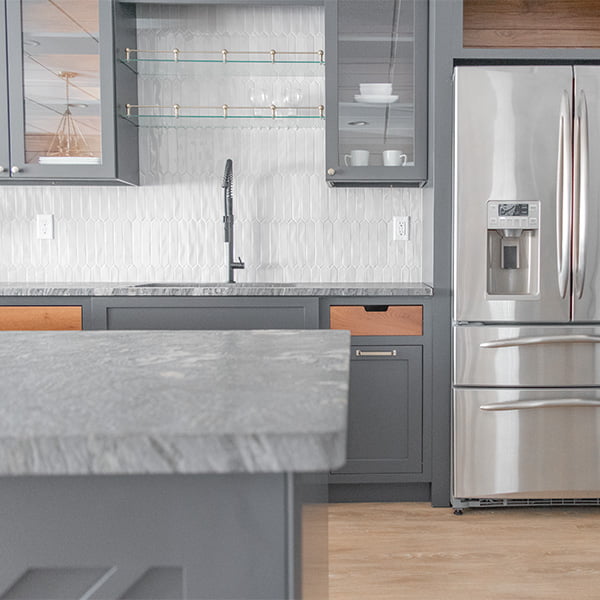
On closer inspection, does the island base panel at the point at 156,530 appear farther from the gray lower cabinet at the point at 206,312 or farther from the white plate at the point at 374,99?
the white plate at the point at 374,99

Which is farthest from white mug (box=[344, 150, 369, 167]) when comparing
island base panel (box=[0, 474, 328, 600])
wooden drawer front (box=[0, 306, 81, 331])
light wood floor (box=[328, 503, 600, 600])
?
island base panel (box=[0, 474, 328, 600])

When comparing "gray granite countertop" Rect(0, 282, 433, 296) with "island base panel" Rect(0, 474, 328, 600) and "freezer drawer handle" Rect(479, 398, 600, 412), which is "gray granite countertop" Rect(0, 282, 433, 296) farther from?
"island base panel" Rect(0, 474, 328, 600)

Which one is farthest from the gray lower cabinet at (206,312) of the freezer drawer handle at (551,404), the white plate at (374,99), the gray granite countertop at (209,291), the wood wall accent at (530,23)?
the wood wall accent at (530,23)

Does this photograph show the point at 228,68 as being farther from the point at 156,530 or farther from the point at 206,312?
the point at 156,530

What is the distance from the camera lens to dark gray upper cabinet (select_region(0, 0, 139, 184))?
2820 mm

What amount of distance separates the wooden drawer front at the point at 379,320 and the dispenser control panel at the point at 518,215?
0.46m

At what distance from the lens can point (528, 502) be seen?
2631mm

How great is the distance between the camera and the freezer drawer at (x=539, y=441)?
8.36 ft

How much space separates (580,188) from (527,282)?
396 mm

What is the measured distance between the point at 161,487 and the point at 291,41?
290cm

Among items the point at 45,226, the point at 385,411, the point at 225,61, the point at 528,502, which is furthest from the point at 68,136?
the point at 528,502

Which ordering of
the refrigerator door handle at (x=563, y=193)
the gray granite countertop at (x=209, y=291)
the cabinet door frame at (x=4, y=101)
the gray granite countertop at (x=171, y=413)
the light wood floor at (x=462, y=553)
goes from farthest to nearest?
the cabinet door frame at (x=4, y=101) < the gray granite countertop at (x=209, y=291) < the refrigerator door handle at (x=563, y=193) < the light wood floor at (x=462, y=553) < the gray granite countertop at (x=171, y=413)

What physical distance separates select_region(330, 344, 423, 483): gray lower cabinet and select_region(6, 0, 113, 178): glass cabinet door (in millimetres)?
1395

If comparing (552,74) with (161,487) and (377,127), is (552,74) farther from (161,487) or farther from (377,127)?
(161,487)
